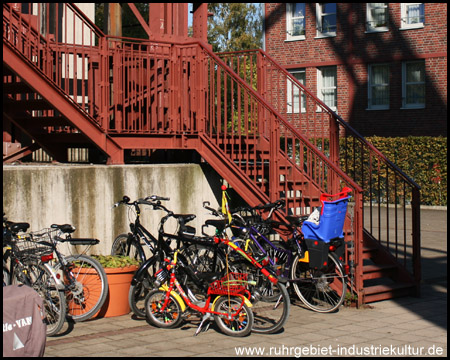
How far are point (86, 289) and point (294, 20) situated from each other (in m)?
24.8

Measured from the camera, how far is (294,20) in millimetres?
31188

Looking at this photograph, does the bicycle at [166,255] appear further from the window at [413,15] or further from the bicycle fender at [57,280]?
the window at [413,15]

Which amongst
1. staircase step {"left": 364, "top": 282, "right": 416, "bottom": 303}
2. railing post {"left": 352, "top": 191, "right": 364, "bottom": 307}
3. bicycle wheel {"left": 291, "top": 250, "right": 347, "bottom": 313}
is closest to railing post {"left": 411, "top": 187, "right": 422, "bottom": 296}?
staircase step {"left": 364, "top": 282, "right": 416, "bottom": 303}

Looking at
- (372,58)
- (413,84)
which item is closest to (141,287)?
(413,84)

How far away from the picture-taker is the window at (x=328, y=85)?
99.2ft

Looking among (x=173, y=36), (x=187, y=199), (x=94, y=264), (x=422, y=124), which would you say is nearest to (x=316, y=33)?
(x=422, y=124)

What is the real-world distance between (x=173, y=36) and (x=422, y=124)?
58.4ft

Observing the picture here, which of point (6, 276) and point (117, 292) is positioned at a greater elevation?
point (6, 276)

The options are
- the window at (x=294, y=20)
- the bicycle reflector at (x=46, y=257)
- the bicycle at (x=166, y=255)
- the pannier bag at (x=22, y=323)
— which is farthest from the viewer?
the window at (x=294, y=20)

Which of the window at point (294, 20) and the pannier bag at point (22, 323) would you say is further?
the window at point (294, 20)

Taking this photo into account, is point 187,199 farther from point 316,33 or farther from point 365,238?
point 316,33

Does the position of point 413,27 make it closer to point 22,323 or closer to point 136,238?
point 136,238

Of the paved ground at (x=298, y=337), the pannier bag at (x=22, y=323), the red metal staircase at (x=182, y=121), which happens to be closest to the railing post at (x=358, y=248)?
the red metal staircase at (x=182, y=121)

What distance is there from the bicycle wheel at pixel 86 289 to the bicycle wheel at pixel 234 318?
4.37 feet
